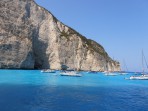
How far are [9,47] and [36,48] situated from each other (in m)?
15.2

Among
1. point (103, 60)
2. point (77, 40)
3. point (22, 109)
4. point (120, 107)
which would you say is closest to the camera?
point (22, 109)

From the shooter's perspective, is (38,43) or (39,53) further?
(39,53)

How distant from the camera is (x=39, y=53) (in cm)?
9969

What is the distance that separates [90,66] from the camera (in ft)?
370

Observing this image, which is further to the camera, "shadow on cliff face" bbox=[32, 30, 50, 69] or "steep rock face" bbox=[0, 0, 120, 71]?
"shadow on cliff face" bbox=[32, 30, 50, 69]

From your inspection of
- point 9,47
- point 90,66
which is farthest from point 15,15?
point 90,66

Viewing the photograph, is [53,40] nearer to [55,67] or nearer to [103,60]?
[55,67]

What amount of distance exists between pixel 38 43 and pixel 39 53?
143 inches

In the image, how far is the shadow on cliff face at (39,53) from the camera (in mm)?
98000

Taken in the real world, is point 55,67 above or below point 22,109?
above

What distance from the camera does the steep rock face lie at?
86.4 m

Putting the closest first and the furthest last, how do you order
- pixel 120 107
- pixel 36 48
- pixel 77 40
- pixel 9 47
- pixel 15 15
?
pixel 120 107, pixel 9 47, pixel 15 15, pixel 36 48, pixel 77 40

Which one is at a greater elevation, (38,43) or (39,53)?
(38,43)

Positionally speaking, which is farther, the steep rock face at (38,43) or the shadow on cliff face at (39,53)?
the shadow on cliff face at (39,53)
